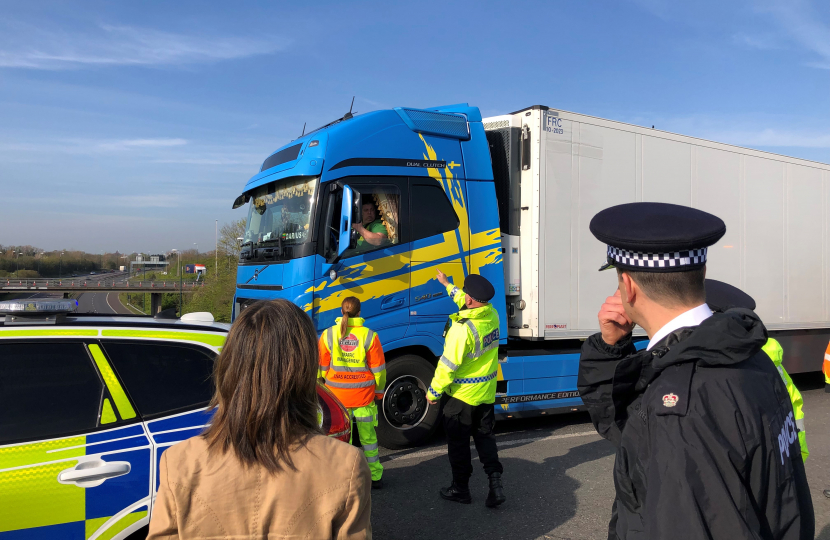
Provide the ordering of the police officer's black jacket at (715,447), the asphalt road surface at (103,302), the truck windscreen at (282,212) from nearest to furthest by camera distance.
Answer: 1. the police officer's black jacket at (715,447)
2. the truck windscreen at (282,212)
3. the asphalt road surface at (103,302)

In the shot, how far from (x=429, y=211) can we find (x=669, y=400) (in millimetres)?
5445

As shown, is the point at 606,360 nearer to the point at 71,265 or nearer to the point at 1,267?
the point at 1,267

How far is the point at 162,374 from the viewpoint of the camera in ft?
9.76

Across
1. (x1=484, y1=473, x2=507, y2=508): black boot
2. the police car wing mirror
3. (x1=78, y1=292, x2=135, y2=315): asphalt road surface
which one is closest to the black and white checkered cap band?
(x1=484, y1=473, x2=507, y2=508): black boot

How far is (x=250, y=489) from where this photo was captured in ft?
4.91

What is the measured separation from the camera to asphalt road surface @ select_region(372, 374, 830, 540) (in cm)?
443

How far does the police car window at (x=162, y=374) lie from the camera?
2.89 m

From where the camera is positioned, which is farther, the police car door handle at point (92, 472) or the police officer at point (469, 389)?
the police officer at point (469, 389)

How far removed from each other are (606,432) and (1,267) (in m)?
119

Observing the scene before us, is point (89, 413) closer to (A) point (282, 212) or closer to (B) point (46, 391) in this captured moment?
(B) point (46, 391)

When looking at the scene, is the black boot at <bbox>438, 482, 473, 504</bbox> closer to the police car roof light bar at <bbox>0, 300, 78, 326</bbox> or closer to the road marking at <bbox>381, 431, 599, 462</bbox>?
the road marking at <bbox>381, 431, 599, 462</bbox>

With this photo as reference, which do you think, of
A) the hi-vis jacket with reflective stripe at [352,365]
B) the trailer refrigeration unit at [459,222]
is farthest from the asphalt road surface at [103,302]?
the hi-vis jacket with reflective stripe at [352,365]

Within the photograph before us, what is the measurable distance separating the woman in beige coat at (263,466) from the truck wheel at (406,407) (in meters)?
4.83

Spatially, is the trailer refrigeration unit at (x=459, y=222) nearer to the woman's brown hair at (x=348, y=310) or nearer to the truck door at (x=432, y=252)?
the truck door at (x=432, y=252)
